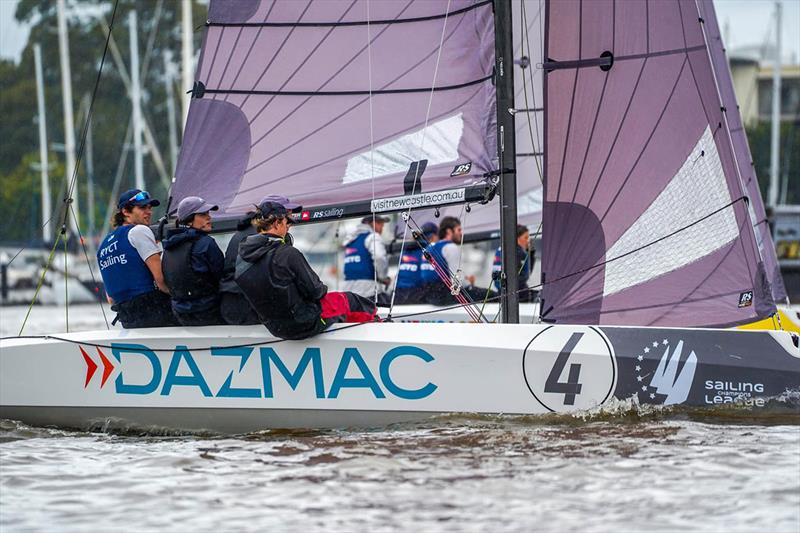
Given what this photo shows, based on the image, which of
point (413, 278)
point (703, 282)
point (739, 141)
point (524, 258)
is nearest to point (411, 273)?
point (413, 278)

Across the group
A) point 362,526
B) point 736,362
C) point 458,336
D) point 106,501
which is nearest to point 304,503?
point 362,526

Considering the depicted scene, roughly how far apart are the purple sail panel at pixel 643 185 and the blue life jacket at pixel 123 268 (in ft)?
7.09

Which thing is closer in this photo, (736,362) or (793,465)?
(793,465)

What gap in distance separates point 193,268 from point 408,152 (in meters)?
1.58

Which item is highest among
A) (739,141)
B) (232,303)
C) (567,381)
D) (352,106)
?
(739,141)

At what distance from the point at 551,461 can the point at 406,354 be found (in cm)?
108

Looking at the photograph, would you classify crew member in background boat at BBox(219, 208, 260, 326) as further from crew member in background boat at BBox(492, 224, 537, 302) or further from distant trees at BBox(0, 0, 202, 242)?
distant trees at BBox(0, 0, 202, 242)

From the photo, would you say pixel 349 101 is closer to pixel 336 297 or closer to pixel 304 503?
pixel 336 297

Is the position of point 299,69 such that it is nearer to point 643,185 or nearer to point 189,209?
point 189,209

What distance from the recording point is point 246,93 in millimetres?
7711

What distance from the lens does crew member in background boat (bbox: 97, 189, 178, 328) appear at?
662 centimetres

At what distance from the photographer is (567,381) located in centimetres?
606

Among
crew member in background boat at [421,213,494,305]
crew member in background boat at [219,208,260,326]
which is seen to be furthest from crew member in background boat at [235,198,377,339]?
crew member in background boat at [421,213,494,305]

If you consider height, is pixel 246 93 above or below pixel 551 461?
above
